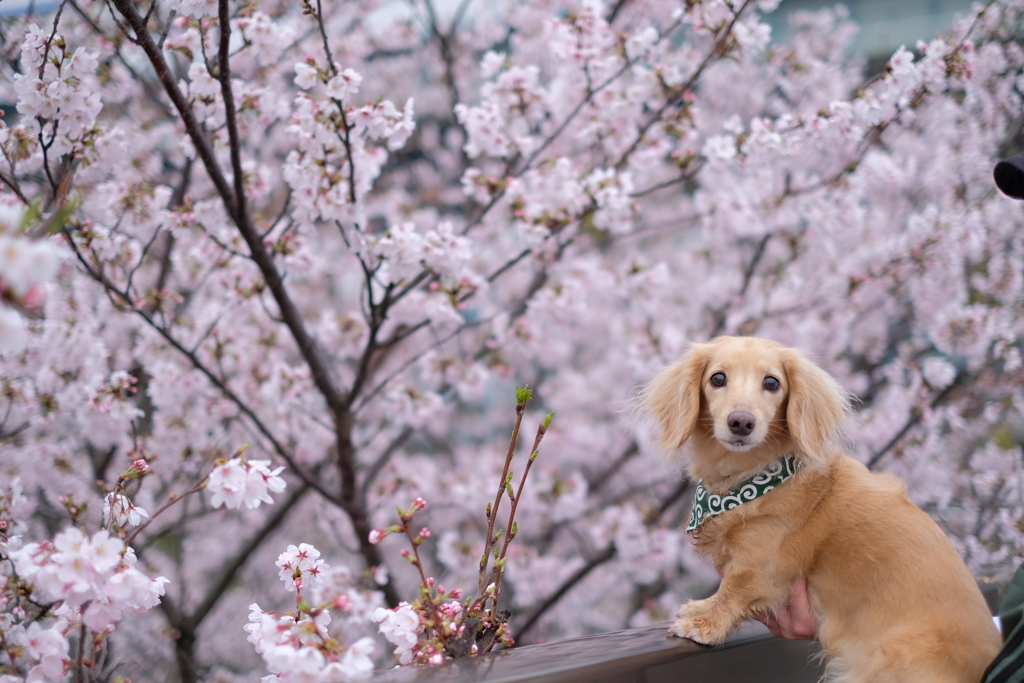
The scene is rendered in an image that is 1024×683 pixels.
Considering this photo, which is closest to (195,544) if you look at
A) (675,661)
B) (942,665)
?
(675,661)

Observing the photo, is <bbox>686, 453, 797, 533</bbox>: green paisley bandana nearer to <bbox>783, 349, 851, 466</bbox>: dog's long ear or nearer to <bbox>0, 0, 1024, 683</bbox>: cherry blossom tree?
<bbox>783, 349, 851, 466</bbox>: dog's long ear

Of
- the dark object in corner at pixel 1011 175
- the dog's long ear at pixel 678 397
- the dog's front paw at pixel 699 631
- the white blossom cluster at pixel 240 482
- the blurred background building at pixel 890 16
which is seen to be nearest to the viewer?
the white blossom cluster at pixel 240 482

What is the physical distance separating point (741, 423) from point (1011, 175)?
2.79 feet

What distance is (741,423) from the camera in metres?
1.62

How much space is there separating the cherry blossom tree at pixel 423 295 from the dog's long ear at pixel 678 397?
2.19 feet

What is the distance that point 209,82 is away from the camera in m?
2.55

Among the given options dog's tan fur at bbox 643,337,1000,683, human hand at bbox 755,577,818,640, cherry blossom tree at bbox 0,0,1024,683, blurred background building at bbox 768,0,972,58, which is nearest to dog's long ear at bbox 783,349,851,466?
dog's tan fur at bbox 643,337,1000,683

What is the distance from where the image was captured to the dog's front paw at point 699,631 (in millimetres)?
1604

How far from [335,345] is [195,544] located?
81.1 inches

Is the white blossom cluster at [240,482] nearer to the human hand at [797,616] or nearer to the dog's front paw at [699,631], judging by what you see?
the dog's front paw at [699,631]

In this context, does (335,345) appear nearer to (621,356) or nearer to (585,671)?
(621,356)

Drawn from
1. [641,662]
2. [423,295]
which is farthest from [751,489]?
[423,295]

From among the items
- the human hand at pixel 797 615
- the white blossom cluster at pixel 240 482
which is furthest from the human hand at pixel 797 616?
the white blossom cluster at pixel 240 482

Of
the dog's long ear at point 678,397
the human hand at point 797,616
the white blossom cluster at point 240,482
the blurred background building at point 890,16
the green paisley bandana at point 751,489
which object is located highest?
the blurred background building at point 890,16
